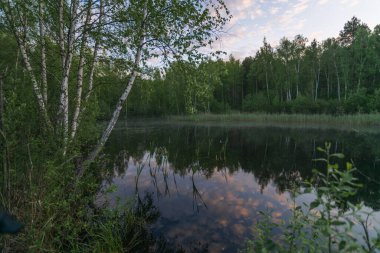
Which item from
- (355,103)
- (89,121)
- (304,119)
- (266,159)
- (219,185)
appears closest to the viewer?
(89,121)

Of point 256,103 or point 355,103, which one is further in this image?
point 256,103

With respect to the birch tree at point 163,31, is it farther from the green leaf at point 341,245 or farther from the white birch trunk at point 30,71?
the green leaf at point 341,245

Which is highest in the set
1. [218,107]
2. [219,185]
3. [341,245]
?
[218,107]

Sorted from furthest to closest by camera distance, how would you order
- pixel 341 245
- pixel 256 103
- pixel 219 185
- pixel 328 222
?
1. pixel 256 103
2. pixel 219 185
3. pixel 328 222
4. pixel 341 245

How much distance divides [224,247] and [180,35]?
5.28 m

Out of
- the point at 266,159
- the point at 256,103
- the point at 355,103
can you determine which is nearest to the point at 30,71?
the point at 266,159

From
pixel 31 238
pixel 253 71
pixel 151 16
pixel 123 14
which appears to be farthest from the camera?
pixel 253 71

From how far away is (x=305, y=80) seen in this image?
50094 mm

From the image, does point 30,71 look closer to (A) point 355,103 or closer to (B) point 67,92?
(B) point 67,92

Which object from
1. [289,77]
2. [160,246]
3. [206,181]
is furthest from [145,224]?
[289,77]

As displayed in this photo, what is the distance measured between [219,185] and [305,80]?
48.5m

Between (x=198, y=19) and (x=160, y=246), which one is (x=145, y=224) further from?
(x=198, y=19)

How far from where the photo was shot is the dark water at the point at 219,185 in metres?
5.88

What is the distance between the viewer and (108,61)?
6.15 m
